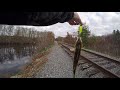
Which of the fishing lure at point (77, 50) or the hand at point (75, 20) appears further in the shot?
the fishing lure at point (77, 50)

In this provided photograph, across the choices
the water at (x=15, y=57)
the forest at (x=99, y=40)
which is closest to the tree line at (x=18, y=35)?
the water at (x=15, y=57)

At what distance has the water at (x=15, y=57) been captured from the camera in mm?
1399

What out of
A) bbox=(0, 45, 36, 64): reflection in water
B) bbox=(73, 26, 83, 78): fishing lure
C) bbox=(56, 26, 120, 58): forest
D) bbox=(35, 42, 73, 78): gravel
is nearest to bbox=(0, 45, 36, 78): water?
bbox=(0, 45, 36, 64): reflection in water

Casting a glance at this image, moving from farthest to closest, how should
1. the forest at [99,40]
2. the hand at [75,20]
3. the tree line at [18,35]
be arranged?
the forest at [99,40], the tree line at [18,35], the hand at [75,20]

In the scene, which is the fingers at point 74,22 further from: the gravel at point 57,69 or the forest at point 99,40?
the gravel at point 57,69

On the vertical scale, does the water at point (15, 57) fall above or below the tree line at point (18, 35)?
below

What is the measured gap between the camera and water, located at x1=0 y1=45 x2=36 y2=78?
1399 mm

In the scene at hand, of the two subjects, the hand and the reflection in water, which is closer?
the hand

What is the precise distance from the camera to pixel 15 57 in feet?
5.31

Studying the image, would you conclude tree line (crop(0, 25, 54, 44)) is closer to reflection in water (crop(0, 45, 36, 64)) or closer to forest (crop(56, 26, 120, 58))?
reflection in water (crop(0, 45, 36, 64))
